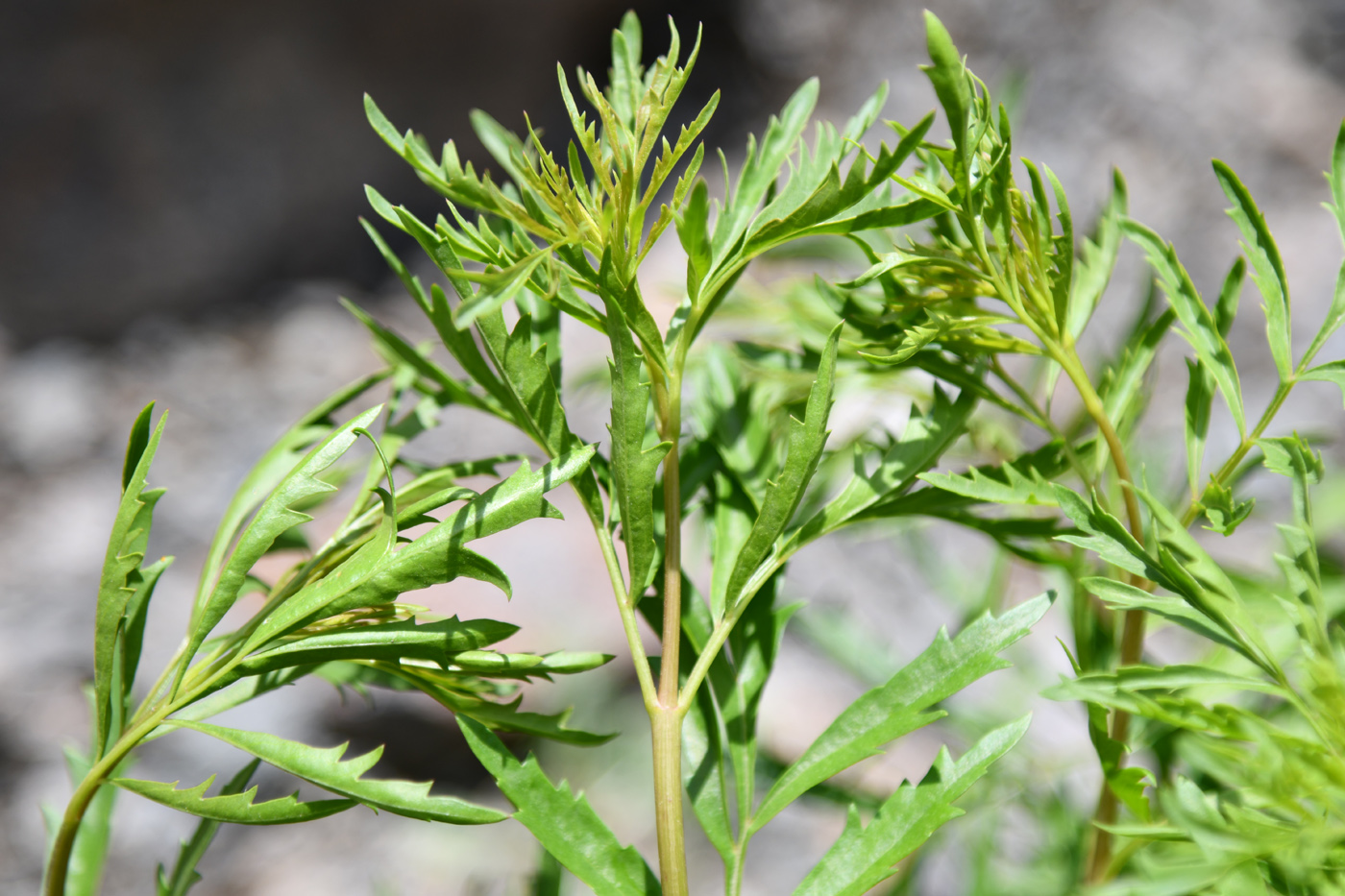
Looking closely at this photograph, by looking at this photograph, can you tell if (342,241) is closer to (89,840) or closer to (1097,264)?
(89,840)

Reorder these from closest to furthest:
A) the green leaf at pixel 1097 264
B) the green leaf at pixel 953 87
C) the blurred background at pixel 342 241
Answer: the green leaf at pixel 953 87 < the green leaf at pixel 1097 264 < the blurred background at pixel 342 241

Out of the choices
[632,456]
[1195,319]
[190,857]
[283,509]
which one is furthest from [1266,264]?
[190,857]

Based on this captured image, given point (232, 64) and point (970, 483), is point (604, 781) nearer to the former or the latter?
point (970, 483)

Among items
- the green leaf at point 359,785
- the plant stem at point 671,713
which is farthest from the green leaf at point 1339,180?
the green leaf at point 359,785

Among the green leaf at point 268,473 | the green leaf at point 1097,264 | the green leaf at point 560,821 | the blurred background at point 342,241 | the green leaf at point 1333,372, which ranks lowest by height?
the green leaf at point 560,821

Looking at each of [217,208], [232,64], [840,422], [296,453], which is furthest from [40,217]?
[296,453]

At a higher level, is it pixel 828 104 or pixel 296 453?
pixel 828 104

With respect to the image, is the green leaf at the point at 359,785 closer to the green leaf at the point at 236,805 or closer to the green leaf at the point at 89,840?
the green leaf at the point at 236,805

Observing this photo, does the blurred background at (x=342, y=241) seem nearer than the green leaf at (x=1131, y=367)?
No
